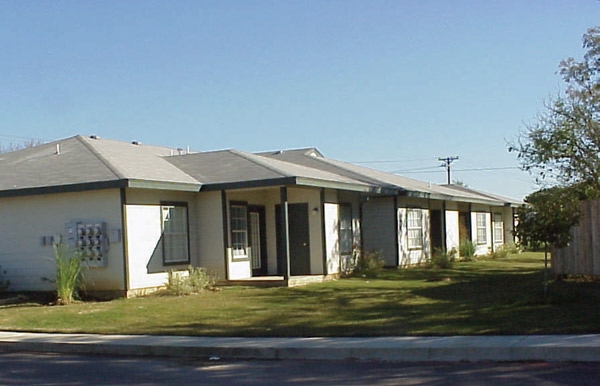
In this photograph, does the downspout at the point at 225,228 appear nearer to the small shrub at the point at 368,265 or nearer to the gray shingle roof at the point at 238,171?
the gray shingle roof at the point at 238,171

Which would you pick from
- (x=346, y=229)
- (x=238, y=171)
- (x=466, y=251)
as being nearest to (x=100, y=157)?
(x=238, y=171)

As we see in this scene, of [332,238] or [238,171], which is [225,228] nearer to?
[238,171]

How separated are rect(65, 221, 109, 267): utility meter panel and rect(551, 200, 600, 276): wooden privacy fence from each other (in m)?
12.1

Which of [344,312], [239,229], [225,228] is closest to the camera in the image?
[344,312]

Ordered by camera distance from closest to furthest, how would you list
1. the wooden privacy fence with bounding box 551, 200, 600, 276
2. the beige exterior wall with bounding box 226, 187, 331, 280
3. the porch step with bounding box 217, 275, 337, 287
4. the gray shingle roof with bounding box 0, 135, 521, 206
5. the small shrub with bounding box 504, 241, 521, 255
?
the wooden privacy fence with bounding box 551, 200, 600, 276, the gray shingle roof with bounding box 0, 135, 521, 206, the porch step with bounding box 217, 275, 337, 287, the beige exterior wall with bounding box 226, 187, 331, 280, the small shrub with bounding box 504, 241, 521, 255

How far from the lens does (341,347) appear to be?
11.6 m

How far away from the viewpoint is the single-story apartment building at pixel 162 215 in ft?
65.2

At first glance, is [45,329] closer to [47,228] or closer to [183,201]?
[47,228]

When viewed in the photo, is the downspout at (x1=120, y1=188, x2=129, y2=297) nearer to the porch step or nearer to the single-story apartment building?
the single-story apartment building

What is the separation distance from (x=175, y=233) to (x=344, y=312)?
24.7ft

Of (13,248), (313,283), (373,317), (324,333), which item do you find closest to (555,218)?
(373,317)

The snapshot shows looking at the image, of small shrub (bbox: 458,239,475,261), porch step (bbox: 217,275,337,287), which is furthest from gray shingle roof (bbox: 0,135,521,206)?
small shrub (bbox: 458,239,475,261)

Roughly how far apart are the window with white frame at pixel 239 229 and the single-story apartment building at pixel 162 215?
0.03 m

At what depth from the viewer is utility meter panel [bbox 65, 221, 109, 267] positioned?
1972 centimetres
